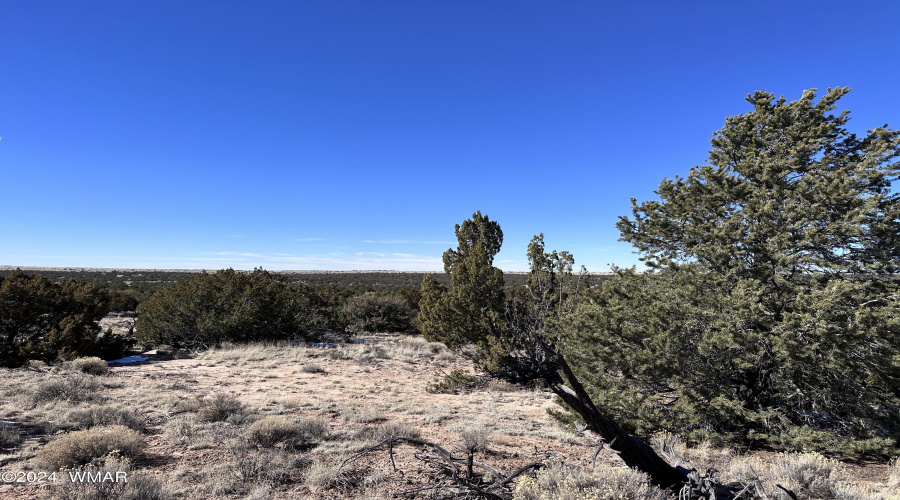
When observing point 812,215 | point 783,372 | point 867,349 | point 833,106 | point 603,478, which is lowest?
point 603,478

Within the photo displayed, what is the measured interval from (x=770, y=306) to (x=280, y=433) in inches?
327

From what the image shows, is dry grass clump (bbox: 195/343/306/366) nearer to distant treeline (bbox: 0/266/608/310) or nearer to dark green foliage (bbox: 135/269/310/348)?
dark green foliage (bbox: 135/269/310/348)

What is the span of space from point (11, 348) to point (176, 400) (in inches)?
369

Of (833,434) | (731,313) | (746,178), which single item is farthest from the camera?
(746,178)

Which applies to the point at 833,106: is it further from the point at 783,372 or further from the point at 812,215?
the point at 783,372

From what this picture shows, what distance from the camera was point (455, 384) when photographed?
39.5 ft

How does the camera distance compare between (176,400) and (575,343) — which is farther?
(176,400)

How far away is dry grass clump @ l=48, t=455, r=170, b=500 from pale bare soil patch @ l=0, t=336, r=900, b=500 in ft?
0.06

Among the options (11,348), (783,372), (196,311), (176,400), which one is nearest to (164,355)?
(196,311)

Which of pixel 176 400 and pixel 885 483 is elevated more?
pixel 885 483

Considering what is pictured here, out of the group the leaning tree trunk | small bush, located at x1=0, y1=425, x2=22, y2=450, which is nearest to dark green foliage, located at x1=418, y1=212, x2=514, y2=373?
the leaning tree trunk

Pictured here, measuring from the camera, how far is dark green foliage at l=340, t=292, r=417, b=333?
27828mm

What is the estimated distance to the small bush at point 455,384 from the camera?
11914 mm

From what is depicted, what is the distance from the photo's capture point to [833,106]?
709 cm
